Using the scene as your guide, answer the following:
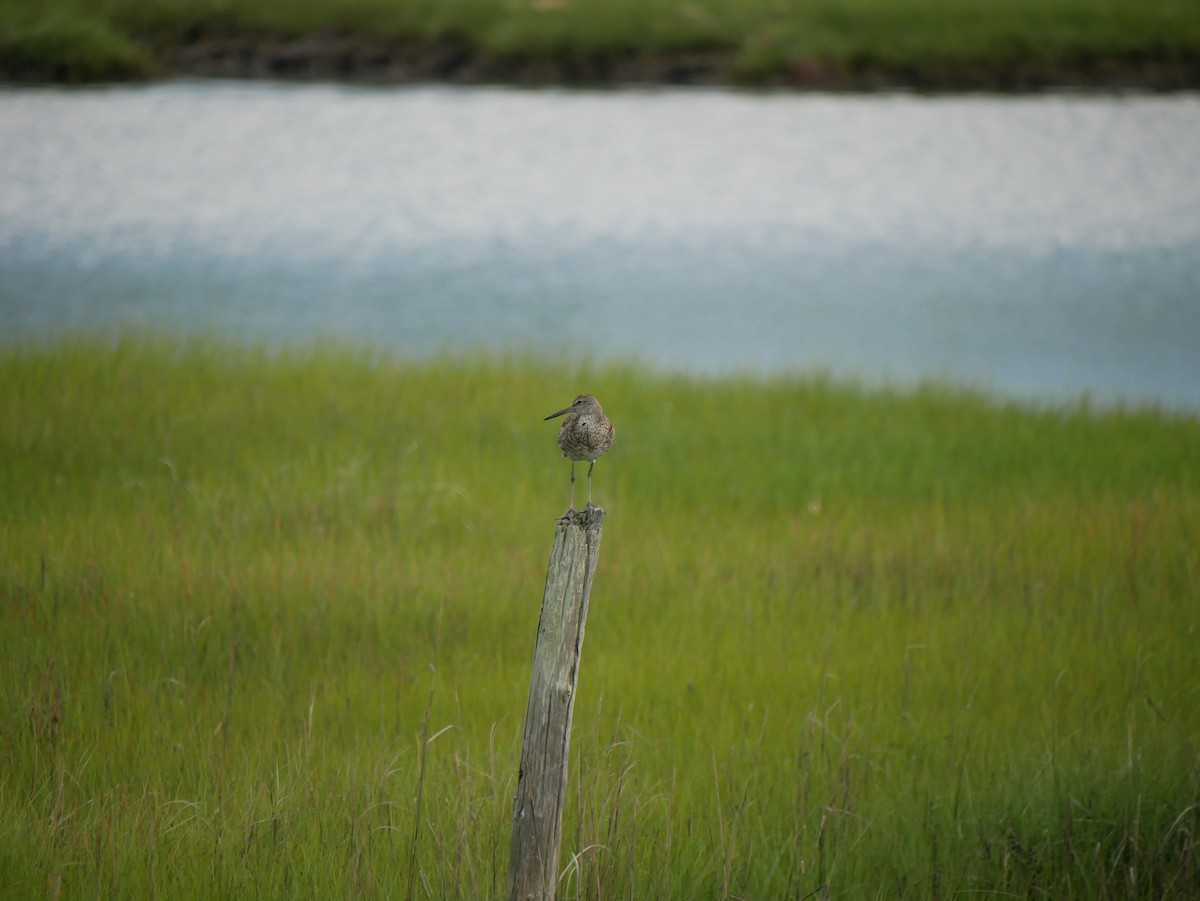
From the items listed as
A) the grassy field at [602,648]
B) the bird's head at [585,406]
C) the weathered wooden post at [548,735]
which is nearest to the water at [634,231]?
the grassy field at [602,648]

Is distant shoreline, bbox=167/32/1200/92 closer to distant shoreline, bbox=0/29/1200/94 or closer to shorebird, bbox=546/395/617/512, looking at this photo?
distant shoreline, bbox=0/29/1200/94

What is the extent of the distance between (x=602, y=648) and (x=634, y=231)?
13317mm

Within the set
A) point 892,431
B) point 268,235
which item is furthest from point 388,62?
point 892,431

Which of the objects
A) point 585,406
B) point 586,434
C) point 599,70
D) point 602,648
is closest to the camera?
point 586,434

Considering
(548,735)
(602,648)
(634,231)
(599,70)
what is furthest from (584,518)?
(599,70)

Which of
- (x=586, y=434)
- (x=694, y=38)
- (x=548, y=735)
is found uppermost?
(x=694, y=38)

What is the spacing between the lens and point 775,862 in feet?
12.4

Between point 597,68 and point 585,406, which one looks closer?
point 585,406

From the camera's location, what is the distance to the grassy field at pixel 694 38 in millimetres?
29453

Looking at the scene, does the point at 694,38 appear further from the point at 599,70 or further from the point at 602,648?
the point at 602,648

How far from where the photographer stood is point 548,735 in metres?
3.30

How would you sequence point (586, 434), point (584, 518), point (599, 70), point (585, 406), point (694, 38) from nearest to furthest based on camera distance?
point (584, 518)
point (586, 434)
point (585, 406)
point (599, 70)
point (694, 38)

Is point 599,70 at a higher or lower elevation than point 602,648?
higher

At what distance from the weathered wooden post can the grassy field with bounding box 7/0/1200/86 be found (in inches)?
1116
